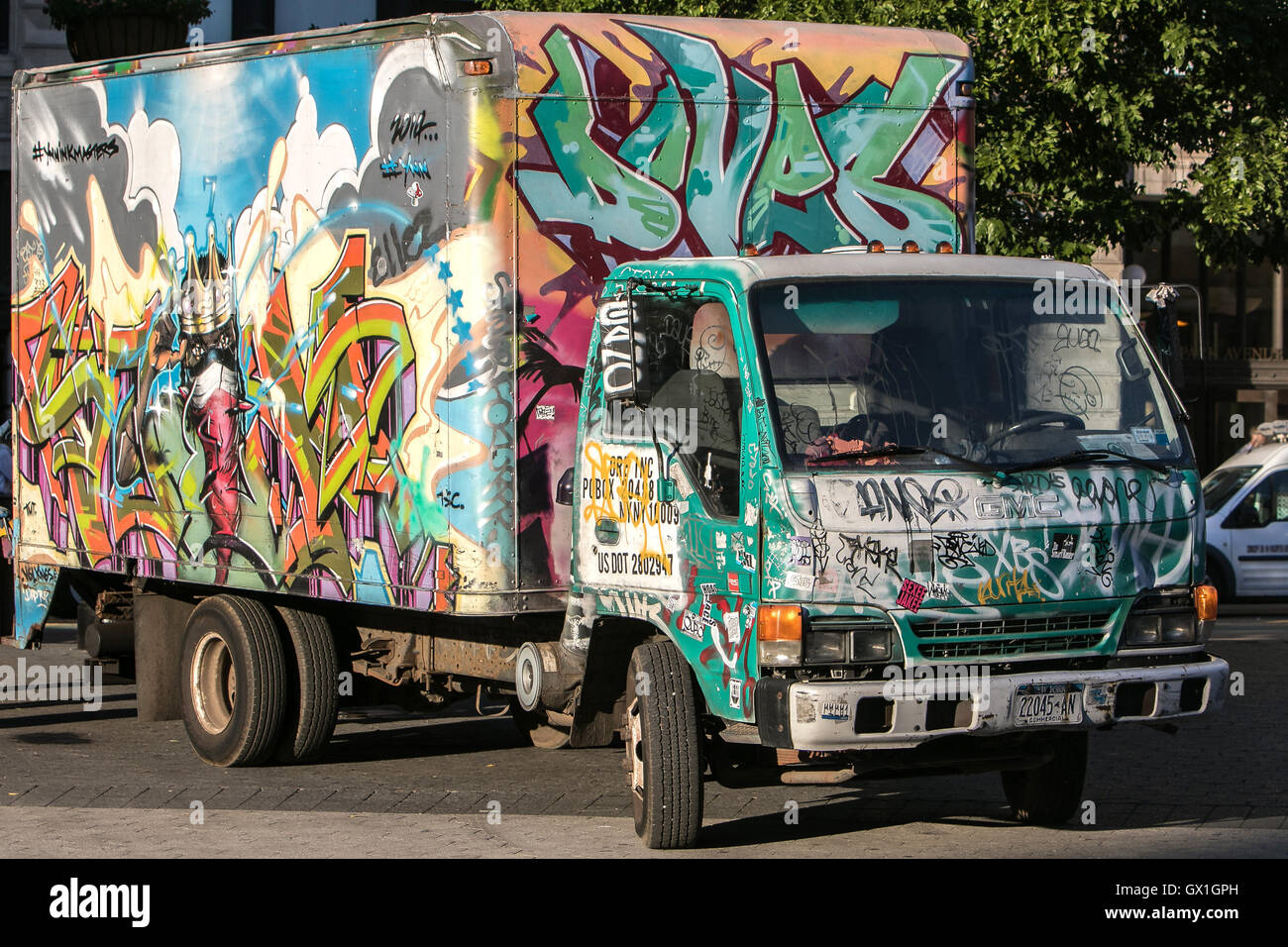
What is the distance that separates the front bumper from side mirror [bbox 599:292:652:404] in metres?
1.21

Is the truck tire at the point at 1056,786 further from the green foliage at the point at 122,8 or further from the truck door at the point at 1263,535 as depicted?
the truck door at the point at 1263,535

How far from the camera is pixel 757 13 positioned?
18.7 meters

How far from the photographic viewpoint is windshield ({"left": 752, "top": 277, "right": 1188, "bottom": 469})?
7230 millimetres

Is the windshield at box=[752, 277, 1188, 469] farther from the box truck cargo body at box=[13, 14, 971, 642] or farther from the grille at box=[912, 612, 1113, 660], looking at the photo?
the box truck cargo body at box=[13, 14, 971, 642]

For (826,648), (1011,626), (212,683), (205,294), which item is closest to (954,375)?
(1011,626)

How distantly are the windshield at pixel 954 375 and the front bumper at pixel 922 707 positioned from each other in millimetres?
797

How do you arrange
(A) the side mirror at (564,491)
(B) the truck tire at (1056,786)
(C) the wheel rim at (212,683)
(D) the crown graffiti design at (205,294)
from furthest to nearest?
(C) the wheel rim at (212,683) → (D) the crown graffiti design at (205,294) → (A) the side mirror at (564,491) → (B) the truck tire at (1056,786)

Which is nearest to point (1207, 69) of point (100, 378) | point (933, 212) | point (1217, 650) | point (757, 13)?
point (757, 13)

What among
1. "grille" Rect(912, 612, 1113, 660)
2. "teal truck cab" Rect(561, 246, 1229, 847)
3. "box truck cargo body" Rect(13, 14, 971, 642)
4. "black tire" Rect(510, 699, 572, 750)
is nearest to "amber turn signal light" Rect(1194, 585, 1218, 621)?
"teal truck cab" Rect(561, 246, 1229, 847)

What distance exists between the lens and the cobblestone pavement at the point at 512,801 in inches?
317

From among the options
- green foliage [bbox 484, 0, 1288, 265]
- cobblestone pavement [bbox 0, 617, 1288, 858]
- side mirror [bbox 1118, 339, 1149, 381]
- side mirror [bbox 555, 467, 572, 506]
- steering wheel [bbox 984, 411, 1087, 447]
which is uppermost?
green foliage [bbox 484, 0, 1288, 265]

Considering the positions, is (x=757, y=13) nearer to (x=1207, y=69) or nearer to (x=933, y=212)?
(x=1207, y=69)

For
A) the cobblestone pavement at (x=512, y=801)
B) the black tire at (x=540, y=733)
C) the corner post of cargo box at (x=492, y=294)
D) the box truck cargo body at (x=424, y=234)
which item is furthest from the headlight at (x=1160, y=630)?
the black tire at (x=540, y=733)
